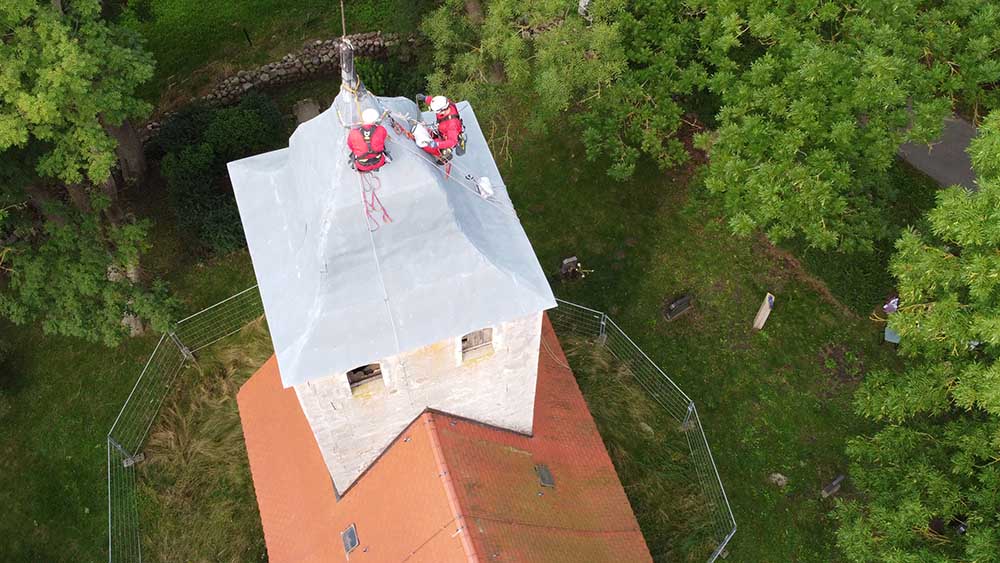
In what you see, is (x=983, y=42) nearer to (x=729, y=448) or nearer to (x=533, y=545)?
(x=729, y=448)

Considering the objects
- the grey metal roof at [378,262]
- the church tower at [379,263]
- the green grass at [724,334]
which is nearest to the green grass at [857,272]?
the green grass at [724,334]

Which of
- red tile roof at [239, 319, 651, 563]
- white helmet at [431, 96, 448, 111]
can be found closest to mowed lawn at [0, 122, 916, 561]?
red tile roof at [239, 319, 651, 563]

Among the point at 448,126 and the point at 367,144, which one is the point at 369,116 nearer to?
the point at 367,144

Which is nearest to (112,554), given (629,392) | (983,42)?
(629,392)

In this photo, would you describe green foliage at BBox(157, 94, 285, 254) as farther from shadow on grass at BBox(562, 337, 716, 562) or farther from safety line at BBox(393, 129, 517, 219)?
safety line at BBox(393, 129, 517, 219)

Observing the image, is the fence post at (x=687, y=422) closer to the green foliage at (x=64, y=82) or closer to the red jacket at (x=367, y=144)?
the red jacket at (x=367, y=144)

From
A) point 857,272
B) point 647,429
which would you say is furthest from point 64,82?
point 857,272
